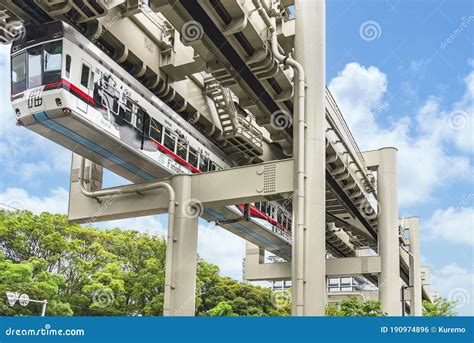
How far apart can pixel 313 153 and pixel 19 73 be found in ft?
27.8

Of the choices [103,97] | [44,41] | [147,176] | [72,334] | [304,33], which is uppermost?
[304,33]

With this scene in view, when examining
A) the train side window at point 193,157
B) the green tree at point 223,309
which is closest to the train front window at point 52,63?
the train side window at point 193,157

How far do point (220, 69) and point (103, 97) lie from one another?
12.0ft

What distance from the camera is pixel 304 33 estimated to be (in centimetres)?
1819

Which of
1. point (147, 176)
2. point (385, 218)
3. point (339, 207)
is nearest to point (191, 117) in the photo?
point (147, 176)

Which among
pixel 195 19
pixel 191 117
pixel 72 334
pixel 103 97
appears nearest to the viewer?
pixel 72 334

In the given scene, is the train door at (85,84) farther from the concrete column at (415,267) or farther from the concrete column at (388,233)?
the concrete column at (415,267)

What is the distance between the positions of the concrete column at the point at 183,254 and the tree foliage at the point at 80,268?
72.5ft

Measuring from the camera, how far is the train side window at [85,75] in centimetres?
1607

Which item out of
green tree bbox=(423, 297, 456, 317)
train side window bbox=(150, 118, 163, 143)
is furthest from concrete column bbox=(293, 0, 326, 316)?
green tree bbox=(423, 297, 456, 317)

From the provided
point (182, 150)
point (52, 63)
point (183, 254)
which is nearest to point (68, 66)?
point (52, 63)

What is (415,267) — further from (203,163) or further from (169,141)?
(169,141)

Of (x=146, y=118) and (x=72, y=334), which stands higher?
(x=146, y=118)

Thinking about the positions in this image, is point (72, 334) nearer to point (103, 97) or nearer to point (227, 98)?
point (103, 97)
